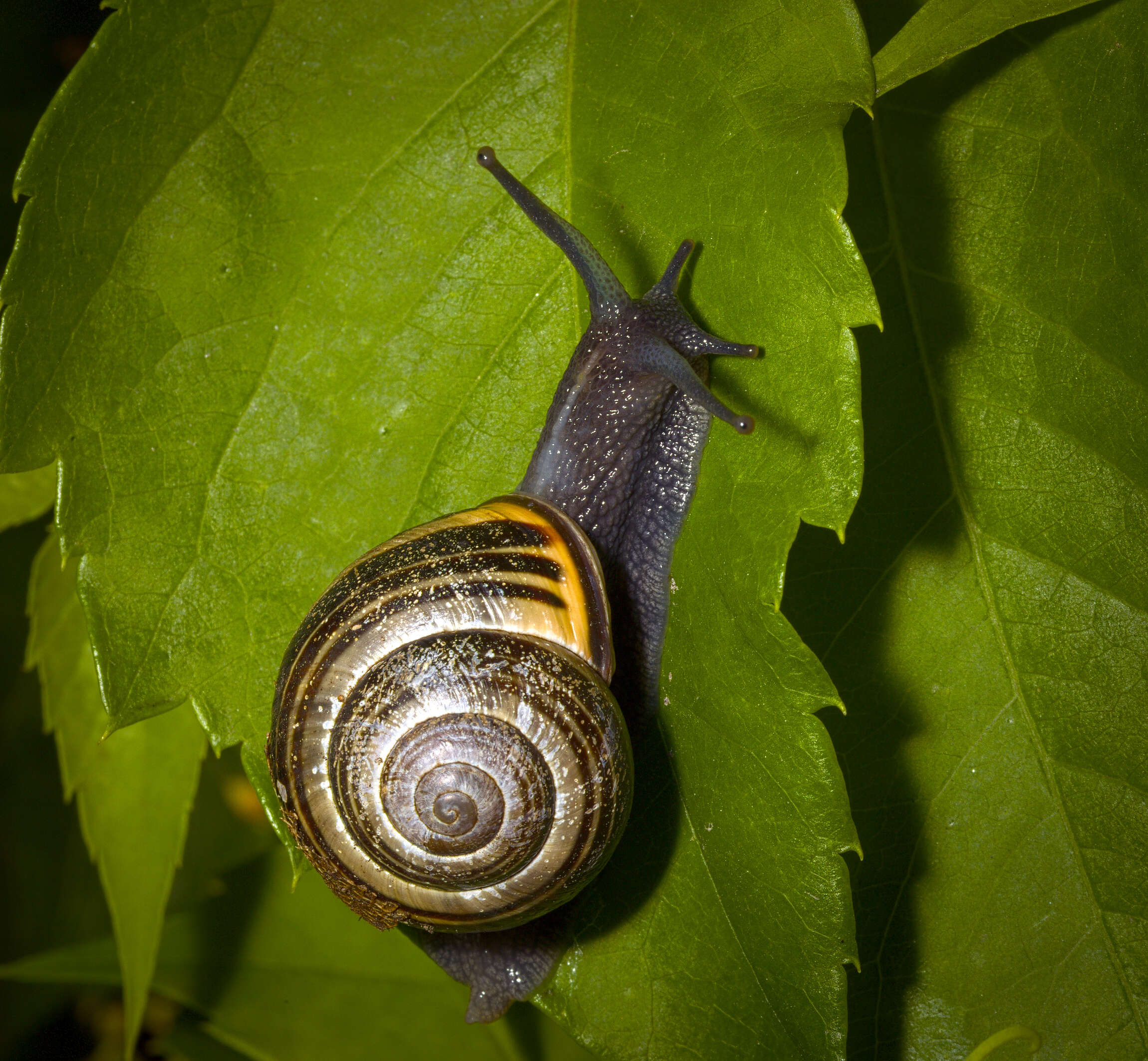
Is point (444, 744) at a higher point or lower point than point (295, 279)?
lower

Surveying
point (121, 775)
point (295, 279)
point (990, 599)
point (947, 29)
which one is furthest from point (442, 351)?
point (121, 775)

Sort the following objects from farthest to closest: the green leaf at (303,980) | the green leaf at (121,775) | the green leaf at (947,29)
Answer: the green leaf at (303,980) < the green leaf at (121,775) < the green leaf at (947,29)

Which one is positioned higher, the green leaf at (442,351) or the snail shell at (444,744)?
the green leaf at (442,351)

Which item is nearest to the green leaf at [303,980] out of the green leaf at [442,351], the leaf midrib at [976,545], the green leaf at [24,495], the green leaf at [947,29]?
the green leaf at [442,351]

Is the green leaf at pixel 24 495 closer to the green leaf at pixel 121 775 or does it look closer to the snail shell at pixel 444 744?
the green leaf at pixel 121 775

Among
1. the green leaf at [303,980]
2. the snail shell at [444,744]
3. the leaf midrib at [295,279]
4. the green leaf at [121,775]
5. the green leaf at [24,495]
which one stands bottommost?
the green leaf at [303,980]

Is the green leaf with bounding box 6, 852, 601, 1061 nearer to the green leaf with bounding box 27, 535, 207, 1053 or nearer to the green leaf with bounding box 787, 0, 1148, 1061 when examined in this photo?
the green leaf with bounding box 27, 535, 207, 1053

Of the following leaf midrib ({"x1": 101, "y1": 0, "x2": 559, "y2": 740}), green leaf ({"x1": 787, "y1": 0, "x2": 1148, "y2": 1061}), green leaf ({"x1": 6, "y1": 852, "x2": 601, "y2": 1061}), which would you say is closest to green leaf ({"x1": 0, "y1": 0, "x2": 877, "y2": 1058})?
leaf midrib ({"x1": 101, "y1": 0, "x2": 559, "y2": 740})

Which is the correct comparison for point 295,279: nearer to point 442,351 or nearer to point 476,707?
point 442,351
